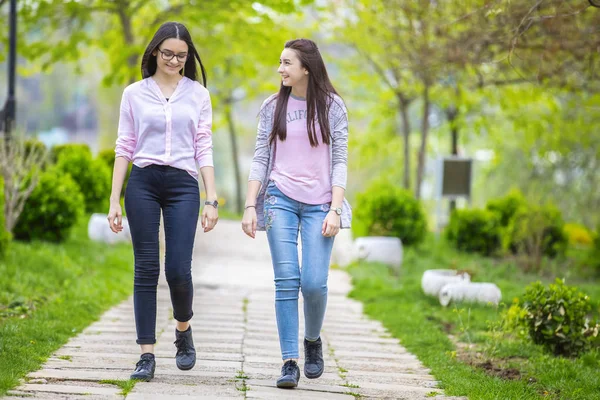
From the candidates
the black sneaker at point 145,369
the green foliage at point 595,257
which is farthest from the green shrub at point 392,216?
the black sneaker at point 145,369

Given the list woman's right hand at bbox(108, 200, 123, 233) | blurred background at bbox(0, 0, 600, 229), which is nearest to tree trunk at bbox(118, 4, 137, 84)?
blurred background at bbox(0, 0, 600, 229)

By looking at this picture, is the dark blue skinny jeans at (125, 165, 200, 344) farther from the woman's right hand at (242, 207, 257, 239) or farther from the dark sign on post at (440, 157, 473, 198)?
the dark sign on post at (440, 157, 473, 198)

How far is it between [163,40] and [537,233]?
8500 millimetres

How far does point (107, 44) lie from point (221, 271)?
14.6ft

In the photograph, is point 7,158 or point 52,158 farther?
point 52,158

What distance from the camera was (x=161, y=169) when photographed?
4.18 m

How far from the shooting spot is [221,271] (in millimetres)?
10461

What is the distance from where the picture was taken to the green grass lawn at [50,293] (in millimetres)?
4831

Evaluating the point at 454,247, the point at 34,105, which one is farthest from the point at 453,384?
the point at 34,105

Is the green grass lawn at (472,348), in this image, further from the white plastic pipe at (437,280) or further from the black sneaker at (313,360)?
the black sneaker at (313,360)

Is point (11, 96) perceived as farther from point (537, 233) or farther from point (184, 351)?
point (537, 233)

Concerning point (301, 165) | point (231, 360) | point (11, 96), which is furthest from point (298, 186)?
point (11, 96)

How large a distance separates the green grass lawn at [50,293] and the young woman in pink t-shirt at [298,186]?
1.32 metres

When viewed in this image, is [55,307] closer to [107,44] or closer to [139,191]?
[139,191]
